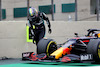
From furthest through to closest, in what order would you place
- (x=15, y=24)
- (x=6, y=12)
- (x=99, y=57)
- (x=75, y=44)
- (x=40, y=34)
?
(x=6, y=12), (x=15, y=24), (x=40, y=34), (x=75, y=44), (x=99, y=57)

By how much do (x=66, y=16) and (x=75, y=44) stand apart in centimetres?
440

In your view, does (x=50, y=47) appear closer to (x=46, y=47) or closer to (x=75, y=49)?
(x=46, y=47)

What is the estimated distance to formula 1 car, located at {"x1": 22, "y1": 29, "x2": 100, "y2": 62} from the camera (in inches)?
329

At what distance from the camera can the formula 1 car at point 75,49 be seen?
837 centimetres

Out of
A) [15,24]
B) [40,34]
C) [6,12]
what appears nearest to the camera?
[40,34]

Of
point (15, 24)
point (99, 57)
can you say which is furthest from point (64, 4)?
point (99, 57)

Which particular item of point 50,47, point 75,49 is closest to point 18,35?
point 50,47

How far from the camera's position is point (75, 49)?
359 inches

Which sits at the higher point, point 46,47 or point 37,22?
point 37,22

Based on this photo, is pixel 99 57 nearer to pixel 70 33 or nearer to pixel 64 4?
pixel 70 33

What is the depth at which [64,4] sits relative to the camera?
13.2 m

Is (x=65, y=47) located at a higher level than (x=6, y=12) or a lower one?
lower

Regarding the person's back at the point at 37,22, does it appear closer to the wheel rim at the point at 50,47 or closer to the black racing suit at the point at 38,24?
the black racing suit at the point at 38,24

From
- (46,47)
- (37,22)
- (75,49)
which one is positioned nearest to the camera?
(75,49)
